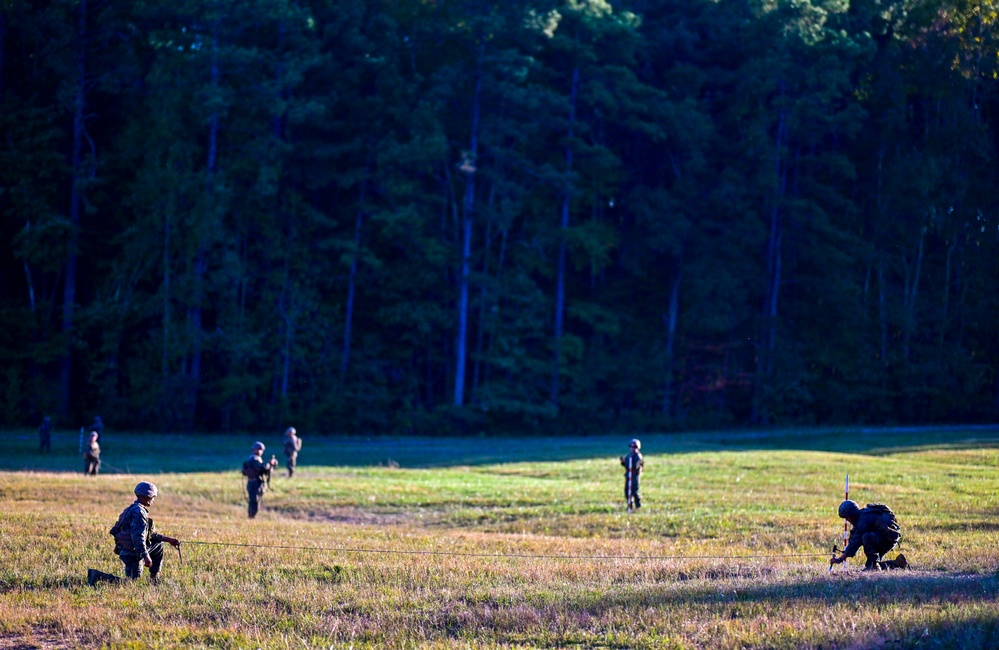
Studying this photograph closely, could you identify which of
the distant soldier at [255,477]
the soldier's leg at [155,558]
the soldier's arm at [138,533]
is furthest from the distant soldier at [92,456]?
the soldier's arm at [138,533]

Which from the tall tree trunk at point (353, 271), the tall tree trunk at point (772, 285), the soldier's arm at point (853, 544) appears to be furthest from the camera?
the tall tree trunk at point (772, 285)

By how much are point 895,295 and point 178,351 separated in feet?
134

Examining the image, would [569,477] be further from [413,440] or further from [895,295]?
[895,295]

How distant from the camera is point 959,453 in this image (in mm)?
37906

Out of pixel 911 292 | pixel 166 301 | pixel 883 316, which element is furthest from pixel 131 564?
pixel 911 292

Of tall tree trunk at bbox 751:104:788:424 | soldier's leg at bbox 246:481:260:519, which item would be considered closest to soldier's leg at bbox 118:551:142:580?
soldier's leg at bbox 246:481:260:519

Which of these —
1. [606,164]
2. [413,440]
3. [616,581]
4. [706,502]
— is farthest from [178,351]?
[616,581]

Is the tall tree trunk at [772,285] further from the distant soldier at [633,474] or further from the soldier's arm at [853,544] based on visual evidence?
the soldier's arm at [853,544]

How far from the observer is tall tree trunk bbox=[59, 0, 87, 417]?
49062 mm

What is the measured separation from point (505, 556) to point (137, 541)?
231 inches

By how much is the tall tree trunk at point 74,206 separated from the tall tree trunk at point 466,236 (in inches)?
727

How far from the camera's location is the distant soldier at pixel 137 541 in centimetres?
1298

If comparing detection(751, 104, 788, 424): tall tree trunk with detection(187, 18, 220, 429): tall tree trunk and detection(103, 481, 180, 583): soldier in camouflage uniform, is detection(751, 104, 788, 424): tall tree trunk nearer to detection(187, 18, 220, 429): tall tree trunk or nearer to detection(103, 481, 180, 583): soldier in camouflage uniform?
detection(187, 18, 220, 429): tall tree trunk

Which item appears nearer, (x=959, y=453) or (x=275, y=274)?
(x=959, y=453)
